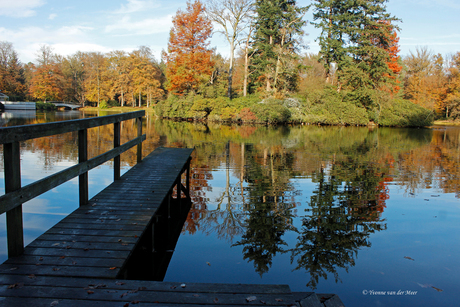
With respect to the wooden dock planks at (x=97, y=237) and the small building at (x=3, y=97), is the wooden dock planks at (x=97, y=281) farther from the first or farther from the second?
the small building at (x=3, y=97)

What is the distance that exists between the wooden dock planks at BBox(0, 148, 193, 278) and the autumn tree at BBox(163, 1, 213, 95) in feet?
102

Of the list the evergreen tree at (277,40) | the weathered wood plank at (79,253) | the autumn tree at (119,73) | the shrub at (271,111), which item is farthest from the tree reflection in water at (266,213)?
the autumn tree at (119,73)

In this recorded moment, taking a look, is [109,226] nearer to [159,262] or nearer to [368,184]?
[159,262]

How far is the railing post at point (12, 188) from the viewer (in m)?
3.23

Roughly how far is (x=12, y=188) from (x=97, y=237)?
3.32 ft

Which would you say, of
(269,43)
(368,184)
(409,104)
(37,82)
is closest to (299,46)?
(269,43)

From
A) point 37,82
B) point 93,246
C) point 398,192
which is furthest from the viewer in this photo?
point 37,82

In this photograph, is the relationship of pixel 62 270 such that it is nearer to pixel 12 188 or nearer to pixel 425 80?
pixel 12 188

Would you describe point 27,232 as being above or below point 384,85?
below

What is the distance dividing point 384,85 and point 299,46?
32.3 feet

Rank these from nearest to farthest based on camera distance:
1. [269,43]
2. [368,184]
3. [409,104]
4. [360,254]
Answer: [360,254] < [368,184] < [409,104] < [269,43]

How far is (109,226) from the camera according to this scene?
418 cm

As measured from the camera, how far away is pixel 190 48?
36.5 meters

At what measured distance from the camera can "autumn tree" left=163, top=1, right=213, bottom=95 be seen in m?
35.4
